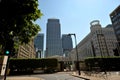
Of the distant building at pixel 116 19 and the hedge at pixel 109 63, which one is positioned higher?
the distant building at pixel 116 19

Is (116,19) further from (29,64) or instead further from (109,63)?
(29,64)

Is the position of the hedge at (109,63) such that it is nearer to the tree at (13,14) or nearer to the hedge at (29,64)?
the hedge at (29,64)

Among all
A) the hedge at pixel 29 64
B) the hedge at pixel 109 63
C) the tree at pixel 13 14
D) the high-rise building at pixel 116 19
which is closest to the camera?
the tree at pixel 13 14

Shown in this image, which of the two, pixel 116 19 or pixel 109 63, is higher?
pixel 116 19

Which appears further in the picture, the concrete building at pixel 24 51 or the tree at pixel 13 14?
the concrete building at pixel 24 51

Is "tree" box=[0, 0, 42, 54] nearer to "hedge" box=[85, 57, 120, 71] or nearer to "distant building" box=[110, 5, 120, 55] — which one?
"hedge" box=[85, 57, 120, 71]

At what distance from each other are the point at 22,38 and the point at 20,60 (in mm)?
31905

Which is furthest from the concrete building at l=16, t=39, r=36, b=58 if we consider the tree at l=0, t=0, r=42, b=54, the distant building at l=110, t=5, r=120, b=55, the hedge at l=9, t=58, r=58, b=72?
the tree at l=0, t=0, r=42, b=54

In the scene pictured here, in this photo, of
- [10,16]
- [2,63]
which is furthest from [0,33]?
[2,63]

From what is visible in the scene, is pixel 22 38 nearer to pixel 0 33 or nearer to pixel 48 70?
pixel 0 33

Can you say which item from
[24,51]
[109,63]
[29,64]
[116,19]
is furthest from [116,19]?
[24,51]

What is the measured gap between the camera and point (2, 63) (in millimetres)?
22203

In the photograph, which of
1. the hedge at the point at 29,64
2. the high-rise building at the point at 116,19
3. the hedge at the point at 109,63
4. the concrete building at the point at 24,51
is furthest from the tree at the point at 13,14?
the concrete building at the point at 24,51

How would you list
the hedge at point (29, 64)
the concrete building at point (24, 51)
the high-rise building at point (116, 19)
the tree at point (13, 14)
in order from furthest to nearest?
the concrete building at point (24, 51)
the high-rise building at point (116, 19)
the hedge at point (29, 64)
the tree at point (13, 14)
